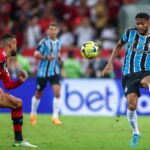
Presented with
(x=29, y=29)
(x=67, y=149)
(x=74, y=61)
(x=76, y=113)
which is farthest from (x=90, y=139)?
(x=29, y=29)

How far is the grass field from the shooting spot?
1165cm

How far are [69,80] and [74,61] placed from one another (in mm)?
1306

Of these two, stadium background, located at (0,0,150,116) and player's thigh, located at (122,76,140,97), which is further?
stadium background, located at (0,0,150,116)

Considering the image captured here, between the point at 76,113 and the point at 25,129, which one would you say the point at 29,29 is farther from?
the point at 25,129

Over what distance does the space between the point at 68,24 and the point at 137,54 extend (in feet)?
36.7

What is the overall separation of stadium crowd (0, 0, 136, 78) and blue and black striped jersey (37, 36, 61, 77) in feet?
12.5

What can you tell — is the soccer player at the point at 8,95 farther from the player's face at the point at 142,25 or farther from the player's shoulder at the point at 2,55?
the player's face at the point at 142,25

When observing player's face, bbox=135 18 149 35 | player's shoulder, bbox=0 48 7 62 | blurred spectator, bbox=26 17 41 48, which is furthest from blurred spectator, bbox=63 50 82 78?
player's shoulder, bbox=0 48 7 62

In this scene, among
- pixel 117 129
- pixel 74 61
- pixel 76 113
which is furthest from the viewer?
pixel 74 61

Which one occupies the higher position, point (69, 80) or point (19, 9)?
point (19, 9)

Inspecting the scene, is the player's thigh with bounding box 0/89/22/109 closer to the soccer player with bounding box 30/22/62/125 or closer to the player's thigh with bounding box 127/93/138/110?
the player's thigh with bounding box 127/93/138/110

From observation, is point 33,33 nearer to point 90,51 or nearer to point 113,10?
point 113,10

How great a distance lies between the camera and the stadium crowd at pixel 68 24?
2052 cm

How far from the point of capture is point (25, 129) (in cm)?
1459
